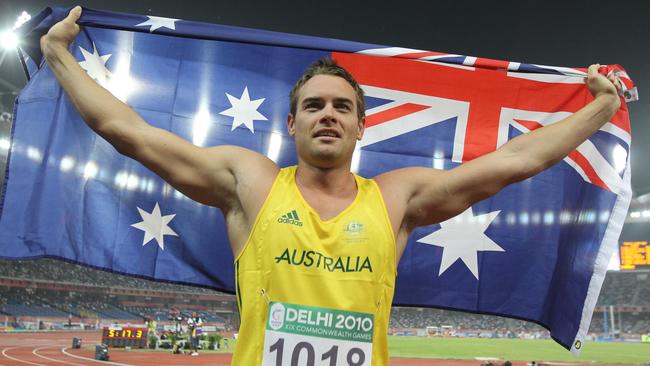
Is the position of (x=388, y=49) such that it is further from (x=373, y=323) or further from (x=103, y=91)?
(x=373, y=323)

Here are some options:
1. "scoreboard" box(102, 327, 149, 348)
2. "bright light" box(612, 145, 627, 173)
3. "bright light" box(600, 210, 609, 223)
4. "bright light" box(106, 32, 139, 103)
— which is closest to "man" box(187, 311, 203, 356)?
"scoreboard" box(102, 327, 149, 348)

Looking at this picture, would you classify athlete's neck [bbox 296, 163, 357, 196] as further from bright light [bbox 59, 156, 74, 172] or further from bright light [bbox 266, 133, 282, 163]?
bright light [bbox 59, 156, 74, 172]

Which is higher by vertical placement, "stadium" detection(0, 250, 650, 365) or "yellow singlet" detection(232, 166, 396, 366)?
"yellow singlet" detection(232, 166, 396, 366)

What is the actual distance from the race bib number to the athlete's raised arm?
0.56 m

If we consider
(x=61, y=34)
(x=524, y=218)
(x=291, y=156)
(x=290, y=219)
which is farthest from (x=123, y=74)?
(x=524, y=218)

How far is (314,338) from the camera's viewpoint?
→ 7.18 ft

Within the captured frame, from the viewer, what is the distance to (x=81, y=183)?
4012 mm

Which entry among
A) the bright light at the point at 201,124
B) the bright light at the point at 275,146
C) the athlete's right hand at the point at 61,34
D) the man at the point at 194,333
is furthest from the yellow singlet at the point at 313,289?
the man at the point at 194,333

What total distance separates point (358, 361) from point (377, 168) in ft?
7.81

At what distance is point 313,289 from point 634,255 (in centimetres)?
6110

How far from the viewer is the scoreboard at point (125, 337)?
2186 cm

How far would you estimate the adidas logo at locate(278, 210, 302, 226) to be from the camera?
229 centimetres

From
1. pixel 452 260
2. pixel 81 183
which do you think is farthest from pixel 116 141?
pixel 452 260

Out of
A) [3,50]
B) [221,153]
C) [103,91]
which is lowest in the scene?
[221,153]
